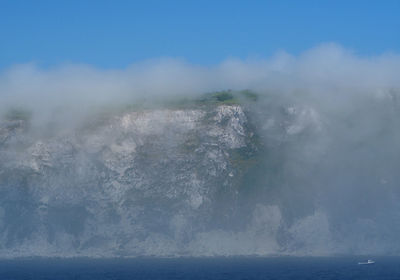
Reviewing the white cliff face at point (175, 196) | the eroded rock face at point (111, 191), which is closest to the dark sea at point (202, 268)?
the white cliff face at point (175, 196)

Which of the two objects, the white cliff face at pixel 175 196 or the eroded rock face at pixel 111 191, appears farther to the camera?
the white cliff face at pixel 175 196

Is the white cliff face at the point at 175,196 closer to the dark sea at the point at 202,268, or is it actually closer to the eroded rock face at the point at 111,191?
the eroded rock face at the point at 111,191

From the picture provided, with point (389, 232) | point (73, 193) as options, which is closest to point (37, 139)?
point (73, 193)

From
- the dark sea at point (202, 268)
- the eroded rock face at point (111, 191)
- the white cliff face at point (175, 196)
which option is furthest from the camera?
the white cliff face at point (175, 196)

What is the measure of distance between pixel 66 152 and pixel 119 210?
24564mm

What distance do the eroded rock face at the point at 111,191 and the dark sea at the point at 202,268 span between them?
22.6 feet

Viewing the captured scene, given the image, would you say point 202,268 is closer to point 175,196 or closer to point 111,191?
point 175,196

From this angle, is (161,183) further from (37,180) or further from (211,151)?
(37,180)

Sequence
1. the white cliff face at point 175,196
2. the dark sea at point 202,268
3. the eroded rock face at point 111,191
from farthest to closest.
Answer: the white cliff face at point 175,196, the eroded rock face at point 111,191, the dark sea at point 202,268

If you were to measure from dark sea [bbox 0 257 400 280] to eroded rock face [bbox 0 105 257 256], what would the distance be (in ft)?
22.6

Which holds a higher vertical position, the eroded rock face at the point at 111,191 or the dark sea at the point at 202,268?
the eroded rock face at the point at 111,191

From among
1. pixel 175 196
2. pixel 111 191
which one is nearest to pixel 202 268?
pixel 175 196

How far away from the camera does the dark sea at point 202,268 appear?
130 meters

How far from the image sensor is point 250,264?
159 m
